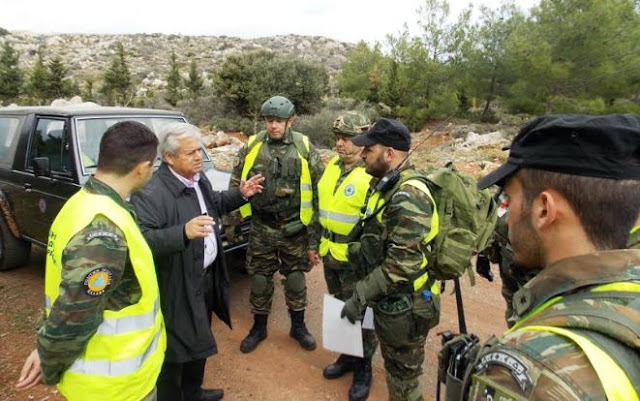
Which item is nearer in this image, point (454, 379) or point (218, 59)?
point (454, 379)

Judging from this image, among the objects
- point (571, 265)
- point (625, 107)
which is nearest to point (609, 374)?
point (571, 265)

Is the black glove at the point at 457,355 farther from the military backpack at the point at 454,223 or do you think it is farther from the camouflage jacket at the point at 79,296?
the camouflage jacket at the point at 79,296

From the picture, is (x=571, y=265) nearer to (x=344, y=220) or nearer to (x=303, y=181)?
(x=344, y=220)

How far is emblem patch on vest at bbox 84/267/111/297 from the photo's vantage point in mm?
1505

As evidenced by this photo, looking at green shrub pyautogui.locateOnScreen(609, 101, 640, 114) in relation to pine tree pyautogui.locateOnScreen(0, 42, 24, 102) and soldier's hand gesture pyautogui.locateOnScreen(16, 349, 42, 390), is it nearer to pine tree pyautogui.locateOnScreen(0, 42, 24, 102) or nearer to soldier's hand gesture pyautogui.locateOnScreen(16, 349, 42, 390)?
soldier's hand gesture pyautogui.locateOnScreen(16, 349, 42, 390)

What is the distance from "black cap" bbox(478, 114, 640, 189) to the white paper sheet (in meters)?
1.71

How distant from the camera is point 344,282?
3.17 meters

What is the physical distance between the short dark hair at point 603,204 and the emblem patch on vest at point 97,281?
1.53 meters

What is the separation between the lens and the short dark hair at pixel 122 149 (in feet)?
5.75

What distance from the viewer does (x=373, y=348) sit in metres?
3.04

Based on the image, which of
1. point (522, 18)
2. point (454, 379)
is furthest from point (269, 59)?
point (454, 379)

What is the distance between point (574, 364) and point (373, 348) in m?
2.46

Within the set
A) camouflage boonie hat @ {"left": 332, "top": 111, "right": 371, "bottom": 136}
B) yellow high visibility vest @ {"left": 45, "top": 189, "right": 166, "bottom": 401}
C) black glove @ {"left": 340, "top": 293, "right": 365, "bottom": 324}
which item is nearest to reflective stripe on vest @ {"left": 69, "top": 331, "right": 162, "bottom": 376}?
yellow high visibility vest @ {"left": 45, "top": 189, "right": 166, "bottom": 401}

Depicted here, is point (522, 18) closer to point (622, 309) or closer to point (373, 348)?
point (373, 348)
